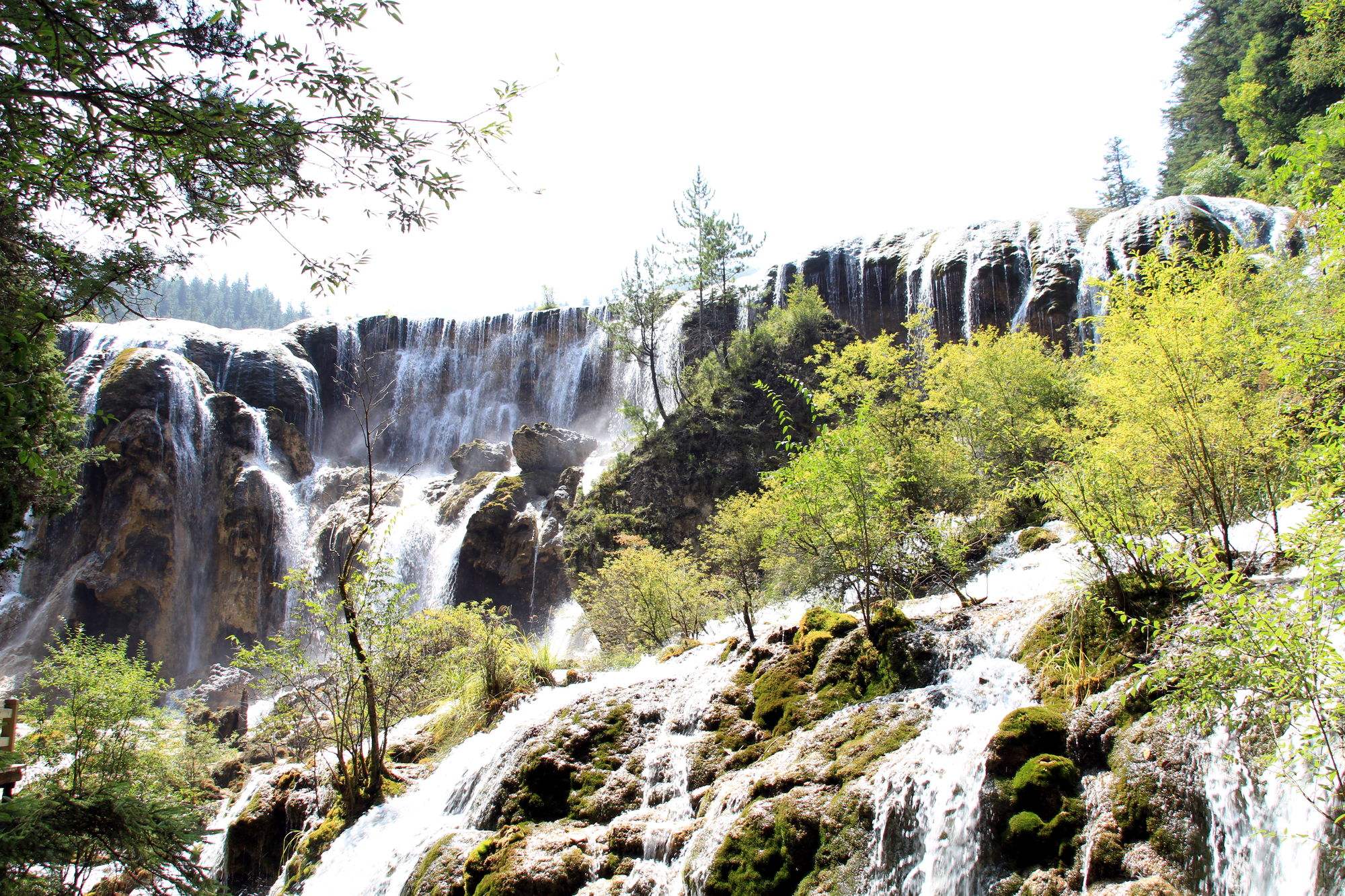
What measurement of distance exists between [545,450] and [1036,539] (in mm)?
24400

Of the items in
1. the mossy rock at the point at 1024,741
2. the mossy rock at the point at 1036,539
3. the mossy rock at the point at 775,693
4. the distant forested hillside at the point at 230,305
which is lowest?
the mossy rock at the point at 775,693

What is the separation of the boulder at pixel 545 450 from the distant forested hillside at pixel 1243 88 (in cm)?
3016

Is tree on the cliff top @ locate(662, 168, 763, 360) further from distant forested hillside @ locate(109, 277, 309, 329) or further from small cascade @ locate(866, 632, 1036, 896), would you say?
distant forested hillside @ locate(109, 277, 309, 329)

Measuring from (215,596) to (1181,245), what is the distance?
4360 cm

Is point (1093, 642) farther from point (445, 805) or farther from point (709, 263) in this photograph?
point (709, 263)

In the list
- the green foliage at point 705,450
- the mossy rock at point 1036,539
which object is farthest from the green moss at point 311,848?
the green foliage at point 705,450

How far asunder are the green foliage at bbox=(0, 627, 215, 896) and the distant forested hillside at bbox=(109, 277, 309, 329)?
100 m

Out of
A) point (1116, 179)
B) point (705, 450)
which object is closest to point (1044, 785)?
point (705, 450)

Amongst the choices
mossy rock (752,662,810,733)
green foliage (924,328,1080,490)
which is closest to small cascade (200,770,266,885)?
mossy rock (752,662,810,733)

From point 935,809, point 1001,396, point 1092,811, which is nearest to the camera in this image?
point 1092,811

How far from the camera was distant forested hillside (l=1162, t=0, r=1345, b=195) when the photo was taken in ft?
90.2

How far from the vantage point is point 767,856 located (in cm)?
587

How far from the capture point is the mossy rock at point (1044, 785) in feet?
16.5

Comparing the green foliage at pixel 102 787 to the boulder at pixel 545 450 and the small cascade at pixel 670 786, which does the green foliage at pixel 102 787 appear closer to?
the small cascade at pixel 670 786
